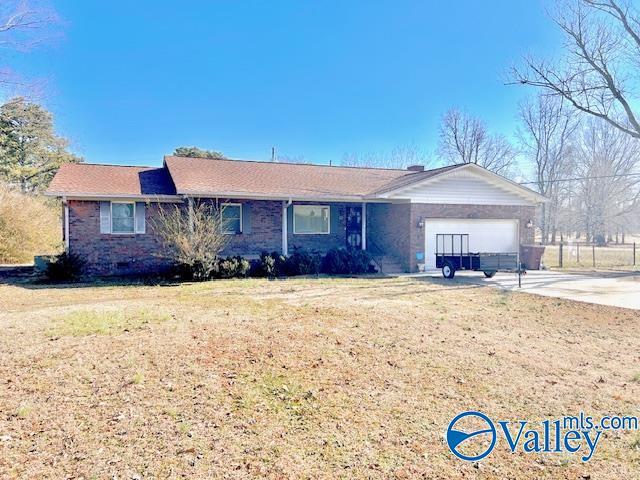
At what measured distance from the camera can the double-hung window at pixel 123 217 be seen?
1352 cm

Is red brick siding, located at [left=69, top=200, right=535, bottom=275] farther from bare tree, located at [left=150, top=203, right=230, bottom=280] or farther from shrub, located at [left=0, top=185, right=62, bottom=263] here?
shrub, located at [left=0, top=185, right=62, bottom=263]

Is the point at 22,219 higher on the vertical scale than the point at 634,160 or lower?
lower

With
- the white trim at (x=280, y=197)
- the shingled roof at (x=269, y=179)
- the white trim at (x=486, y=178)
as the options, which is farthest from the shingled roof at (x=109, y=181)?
the white trim at (x=486, y=178)

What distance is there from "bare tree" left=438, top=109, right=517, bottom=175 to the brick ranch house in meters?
22.0

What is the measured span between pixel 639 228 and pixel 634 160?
33.4ft

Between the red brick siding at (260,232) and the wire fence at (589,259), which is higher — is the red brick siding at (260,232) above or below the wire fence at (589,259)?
above

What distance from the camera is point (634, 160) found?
118 ft

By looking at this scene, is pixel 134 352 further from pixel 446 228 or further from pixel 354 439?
pixel 446 228

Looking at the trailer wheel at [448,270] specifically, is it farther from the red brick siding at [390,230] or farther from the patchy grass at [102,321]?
the patchy grass at [102,321]

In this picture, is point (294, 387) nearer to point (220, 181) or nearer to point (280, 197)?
point (280, 197)

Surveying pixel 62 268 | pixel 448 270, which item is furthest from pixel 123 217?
pixel 448 270

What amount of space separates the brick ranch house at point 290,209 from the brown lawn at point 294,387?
567 centimetres

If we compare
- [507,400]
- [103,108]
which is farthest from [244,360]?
[103,108]

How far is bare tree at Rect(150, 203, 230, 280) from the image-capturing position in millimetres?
12177
